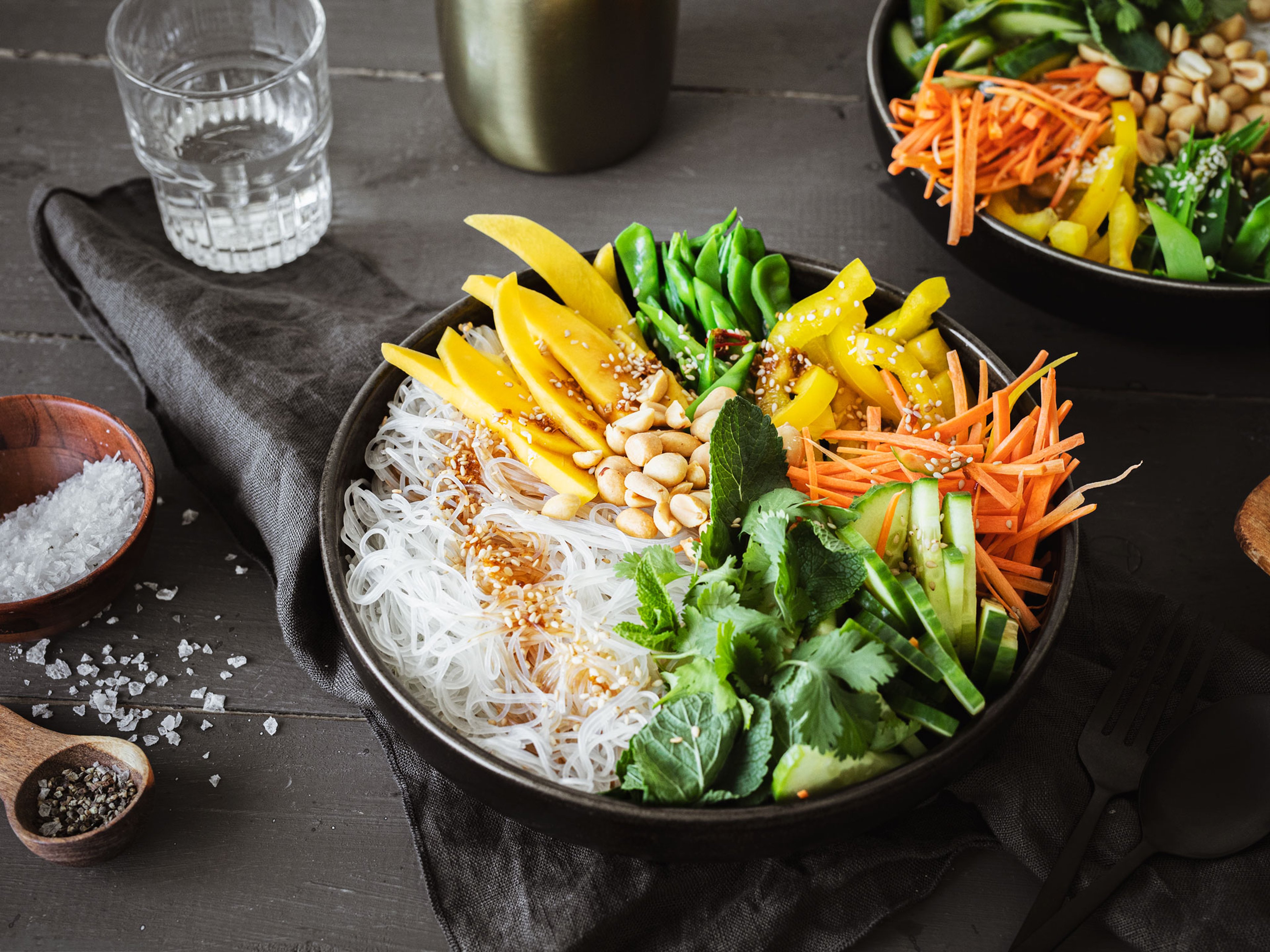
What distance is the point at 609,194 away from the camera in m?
2.84

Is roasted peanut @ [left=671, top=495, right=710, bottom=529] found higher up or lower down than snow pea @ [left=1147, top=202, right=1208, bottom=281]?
lower down

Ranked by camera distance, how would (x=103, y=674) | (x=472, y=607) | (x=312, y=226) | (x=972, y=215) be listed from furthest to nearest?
(x=312, y=226), (x=972, y=215), (x=103, y=674), (x=472, y=607)

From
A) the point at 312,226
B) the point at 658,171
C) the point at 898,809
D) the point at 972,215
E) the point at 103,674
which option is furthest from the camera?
the point at 658,171

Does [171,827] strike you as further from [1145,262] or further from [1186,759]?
[1145,262]

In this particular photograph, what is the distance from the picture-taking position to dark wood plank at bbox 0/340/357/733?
197 cm

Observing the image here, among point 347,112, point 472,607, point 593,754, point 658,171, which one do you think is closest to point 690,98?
point 658,171

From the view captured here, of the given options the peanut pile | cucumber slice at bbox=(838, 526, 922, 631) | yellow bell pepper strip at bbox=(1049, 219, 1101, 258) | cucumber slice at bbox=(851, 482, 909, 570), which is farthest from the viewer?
the peanut pile

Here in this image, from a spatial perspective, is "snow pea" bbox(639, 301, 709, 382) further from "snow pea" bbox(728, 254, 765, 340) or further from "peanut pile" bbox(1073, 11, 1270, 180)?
"peanut pile" bbox(1073, 11, 1270, 180)

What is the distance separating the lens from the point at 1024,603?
1.75 meters

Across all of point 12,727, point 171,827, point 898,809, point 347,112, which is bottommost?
point 171,827

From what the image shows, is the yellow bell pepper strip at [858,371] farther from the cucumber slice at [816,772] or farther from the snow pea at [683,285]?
the cucumber slice at [816,772]

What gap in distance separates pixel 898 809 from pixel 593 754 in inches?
18.6

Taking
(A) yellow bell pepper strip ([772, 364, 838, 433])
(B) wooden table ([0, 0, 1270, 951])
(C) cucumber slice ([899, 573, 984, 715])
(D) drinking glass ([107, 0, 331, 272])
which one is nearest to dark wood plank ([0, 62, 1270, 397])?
(B) wooden table ([0, 0, 1270, 951])

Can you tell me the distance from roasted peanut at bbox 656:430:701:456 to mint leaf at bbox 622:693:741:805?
516 mm
